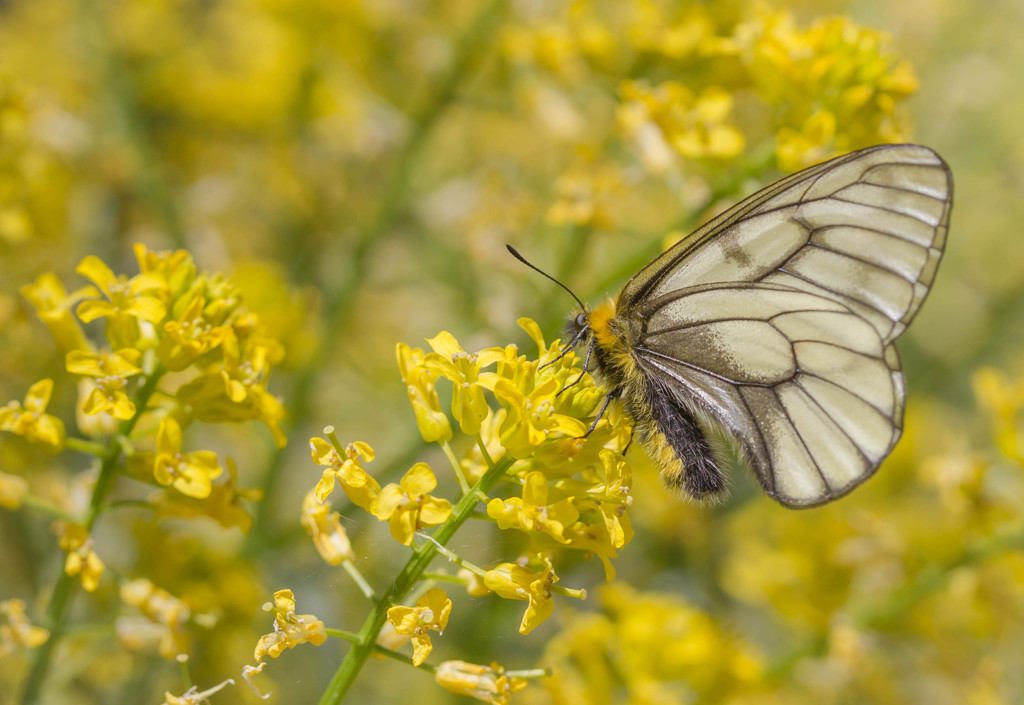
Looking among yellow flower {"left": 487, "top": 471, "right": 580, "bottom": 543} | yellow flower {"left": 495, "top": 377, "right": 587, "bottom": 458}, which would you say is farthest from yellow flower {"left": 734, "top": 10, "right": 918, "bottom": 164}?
yellow flower {"left": 487, "top": 471, "right": 580, "bottom": 543}

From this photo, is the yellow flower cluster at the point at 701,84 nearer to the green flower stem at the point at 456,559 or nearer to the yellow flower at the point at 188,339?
the yellow flower at the point at 188,339

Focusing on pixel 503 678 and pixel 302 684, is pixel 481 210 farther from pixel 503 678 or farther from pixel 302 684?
pixel 503 678

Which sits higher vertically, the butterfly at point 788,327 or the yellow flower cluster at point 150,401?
the butterfly at point 788,327

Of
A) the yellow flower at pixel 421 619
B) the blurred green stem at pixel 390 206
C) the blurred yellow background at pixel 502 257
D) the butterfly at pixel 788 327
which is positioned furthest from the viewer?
the blurred green stem at pixel 390 206

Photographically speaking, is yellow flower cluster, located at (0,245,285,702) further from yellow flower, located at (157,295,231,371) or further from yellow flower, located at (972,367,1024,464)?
yellow flower, located at (972,367,1024,464)

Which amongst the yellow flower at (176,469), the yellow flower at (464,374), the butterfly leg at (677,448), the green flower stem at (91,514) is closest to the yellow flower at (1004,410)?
the butterfly leg at (677,448)

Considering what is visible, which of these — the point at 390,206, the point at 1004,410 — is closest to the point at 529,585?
the point at 1004,410

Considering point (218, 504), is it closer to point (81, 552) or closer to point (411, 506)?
point (81, 552)
